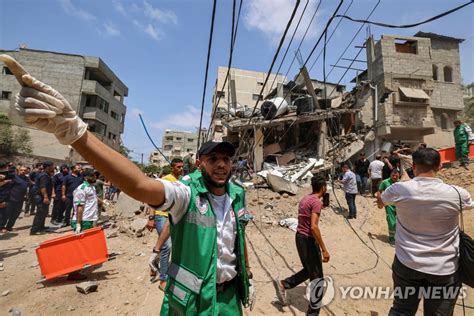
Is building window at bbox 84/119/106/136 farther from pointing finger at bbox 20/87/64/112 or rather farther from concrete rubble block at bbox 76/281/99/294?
pointing finger at bbox 20/87/64/112

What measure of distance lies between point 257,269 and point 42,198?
252 inches

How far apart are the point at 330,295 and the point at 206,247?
333 centimetres

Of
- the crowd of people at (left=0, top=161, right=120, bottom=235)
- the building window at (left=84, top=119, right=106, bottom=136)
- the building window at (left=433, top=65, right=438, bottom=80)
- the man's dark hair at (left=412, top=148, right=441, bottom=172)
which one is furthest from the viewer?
the building window at (left=84, top=119, right=106, bottom=136)

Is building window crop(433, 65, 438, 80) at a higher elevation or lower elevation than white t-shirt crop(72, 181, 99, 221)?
higher

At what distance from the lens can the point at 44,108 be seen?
103cm

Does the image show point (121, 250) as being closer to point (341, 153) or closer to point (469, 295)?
point (469, 295)

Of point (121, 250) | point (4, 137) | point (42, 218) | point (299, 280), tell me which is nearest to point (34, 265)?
point (121, 250)

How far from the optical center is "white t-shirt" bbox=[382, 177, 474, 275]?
2061mm

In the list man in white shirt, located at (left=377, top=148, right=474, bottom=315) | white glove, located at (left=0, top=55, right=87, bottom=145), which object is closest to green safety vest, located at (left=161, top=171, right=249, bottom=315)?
white glove, located at (left=0, top=55, right=87, bottom=145)

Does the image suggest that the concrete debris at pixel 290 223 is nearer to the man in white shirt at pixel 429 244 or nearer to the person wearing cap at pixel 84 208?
the person wearing cap at pixel 84 208

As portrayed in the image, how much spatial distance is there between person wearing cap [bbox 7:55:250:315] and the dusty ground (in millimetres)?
2228

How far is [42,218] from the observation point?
7.21 metres

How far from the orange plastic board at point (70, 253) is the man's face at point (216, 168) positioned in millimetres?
3621

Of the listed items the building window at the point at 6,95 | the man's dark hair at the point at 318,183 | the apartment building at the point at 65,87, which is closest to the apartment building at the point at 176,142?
the apartment building at the point at 65,87
